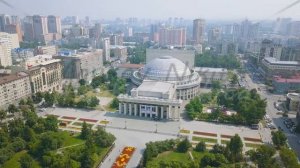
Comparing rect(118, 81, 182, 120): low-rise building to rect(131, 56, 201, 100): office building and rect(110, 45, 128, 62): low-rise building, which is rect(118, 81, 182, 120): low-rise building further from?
rect(110, 45, 128, 62): low-rise building

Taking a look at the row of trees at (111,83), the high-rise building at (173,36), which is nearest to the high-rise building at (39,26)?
the high-rise building at (173,36)

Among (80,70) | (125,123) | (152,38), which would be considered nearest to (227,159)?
(125,123)

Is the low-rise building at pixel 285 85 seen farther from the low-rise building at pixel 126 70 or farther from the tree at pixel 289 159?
the low-rise building at pixel 126 70

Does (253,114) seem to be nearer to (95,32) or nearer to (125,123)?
(125,123)

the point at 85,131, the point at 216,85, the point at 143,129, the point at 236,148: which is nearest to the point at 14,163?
the point at 85,131

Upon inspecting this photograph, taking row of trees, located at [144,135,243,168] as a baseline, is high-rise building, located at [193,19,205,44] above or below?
above

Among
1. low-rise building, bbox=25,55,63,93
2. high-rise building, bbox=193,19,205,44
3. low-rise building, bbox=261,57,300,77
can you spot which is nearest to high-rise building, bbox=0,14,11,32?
low-rise building, bbox=25,55,63,93
